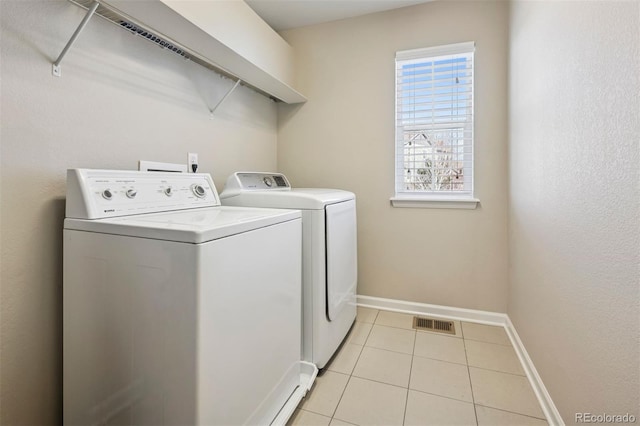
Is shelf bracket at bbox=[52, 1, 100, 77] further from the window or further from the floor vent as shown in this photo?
the floor vent

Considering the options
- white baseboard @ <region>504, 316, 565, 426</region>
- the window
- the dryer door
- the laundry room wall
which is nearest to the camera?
the laundry room wall

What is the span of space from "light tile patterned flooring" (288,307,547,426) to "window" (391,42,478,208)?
101 cm

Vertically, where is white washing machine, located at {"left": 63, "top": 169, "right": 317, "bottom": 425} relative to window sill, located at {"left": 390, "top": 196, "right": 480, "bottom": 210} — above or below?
below

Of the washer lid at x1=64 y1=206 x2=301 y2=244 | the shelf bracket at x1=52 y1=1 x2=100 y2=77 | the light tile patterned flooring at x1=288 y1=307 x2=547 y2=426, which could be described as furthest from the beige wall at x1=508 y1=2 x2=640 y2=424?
the shelf bracket at x1=52 y1=1 x2=100 y2=77

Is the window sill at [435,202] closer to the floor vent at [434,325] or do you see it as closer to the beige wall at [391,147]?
the beige wall at [391,147]

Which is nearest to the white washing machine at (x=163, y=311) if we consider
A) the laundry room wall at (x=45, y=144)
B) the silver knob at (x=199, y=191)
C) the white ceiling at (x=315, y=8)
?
the laundry room wall at (x=45, y=144)

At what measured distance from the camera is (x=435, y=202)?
2.38 m

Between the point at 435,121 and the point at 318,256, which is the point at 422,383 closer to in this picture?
the point at 318,256

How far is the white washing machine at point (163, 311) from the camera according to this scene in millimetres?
901

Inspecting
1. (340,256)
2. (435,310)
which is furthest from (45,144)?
(435,310)

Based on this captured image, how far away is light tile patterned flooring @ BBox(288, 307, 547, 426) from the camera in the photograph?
1400mm

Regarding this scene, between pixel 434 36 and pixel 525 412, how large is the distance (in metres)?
2.46

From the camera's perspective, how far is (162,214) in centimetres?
129

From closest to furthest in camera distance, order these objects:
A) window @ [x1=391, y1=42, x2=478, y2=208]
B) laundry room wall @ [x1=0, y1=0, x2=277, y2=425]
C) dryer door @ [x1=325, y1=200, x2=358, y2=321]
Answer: laundry room wall @ [x1=0, y1=0, x2=277, y2=425] → dryer door @ [x1=325, y1=200, x2=358, y2=321] → window @ [x1=391, y1=42, x2=478, y2=208]
